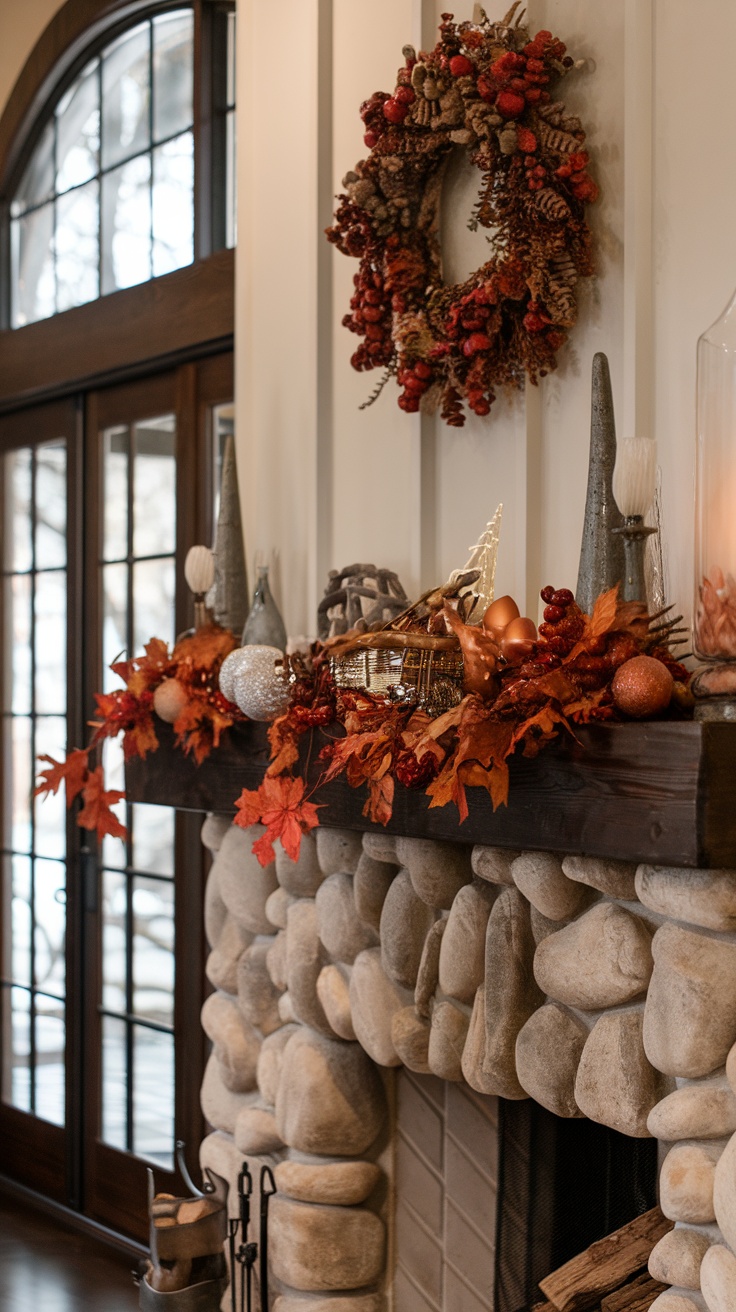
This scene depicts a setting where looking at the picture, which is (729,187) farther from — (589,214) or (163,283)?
(163,283)

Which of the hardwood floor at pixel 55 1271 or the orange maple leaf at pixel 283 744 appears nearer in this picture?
the orange maple leaf at pixel 283 744

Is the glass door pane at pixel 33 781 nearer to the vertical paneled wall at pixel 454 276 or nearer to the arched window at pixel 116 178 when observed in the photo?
the arched window at pixel 116 178

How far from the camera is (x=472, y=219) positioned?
7.63 ft

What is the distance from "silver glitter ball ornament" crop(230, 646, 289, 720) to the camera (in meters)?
2.29

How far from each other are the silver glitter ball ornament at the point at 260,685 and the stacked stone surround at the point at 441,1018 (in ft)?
0.89

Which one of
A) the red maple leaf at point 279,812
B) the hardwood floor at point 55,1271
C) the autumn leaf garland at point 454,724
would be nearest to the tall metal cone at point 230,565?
the autumn leaf garland at point 454,724

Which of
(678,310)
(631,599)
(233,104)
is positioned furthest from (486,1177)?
(233,104)

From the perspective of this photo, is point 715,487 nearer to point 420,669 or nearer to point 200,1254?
point 420,669

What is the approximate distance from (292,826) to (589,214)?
1.07 meters

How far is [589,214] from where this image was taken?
2.14 meters

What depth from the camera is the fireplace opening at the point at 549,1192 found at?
218cm

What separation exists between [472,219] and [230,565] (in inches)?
32.9

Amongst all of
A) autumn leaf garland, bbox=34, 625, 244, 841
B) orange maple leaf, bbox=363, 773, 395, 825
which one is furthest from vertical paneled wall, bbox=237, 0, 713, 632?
orange maple leaf, bbox=363, 773, 395, 825

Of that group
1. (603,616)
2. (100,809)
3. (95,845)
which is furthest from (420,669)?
(95,845)
